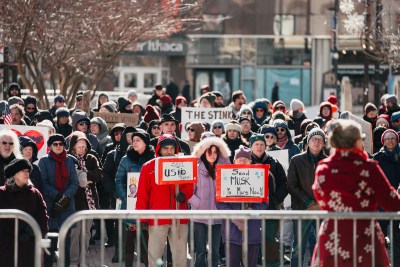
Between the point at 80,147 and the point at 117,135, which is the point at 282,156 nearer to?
the point at 80,147

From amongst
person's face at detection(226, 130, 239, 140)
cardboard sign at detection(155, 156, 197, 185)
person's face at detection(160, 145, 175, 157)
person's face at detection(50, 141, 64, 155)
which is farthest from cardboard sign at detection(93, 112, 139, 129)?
cardboard sign at detection(155, 156, 197, 185)

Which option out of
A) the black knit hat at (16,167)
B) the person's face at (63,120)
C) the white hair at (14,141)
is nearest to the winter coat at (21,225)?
the black knit hat at (16,167)

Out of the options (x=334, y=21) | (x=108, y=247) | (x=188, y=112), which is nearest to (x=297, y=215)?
(x=108, y=247)

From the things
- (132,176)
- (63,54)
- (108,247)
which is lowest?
(108,247)

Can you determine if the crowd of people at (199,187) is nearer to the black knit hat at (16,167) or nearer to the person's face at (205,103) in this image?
the black knit hat at (16,167)

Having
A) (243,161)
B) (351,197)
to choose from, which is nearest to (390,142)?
(243,161)

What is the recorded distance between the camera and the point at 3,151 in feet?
45.1

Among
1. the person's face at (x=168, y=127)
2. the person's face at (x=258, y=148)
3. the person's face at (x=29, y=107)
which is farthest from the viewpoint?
the person's face at (x=29, y=107)

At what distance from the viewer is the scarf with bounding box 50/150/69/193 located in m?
14.6

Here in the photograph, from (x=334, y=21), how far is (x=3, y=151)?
27772 millimetres

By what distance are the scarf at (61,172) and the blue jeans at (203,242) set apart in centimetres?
162

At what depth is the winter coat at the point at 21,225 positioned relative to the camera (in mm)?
11602

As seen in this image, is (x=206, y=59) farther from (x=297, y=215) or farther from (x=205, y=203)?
(x=297, y=215)

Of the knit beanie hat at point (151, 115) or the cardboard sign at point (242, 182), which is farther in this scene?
the knit beanie hat at point (151, 115)
